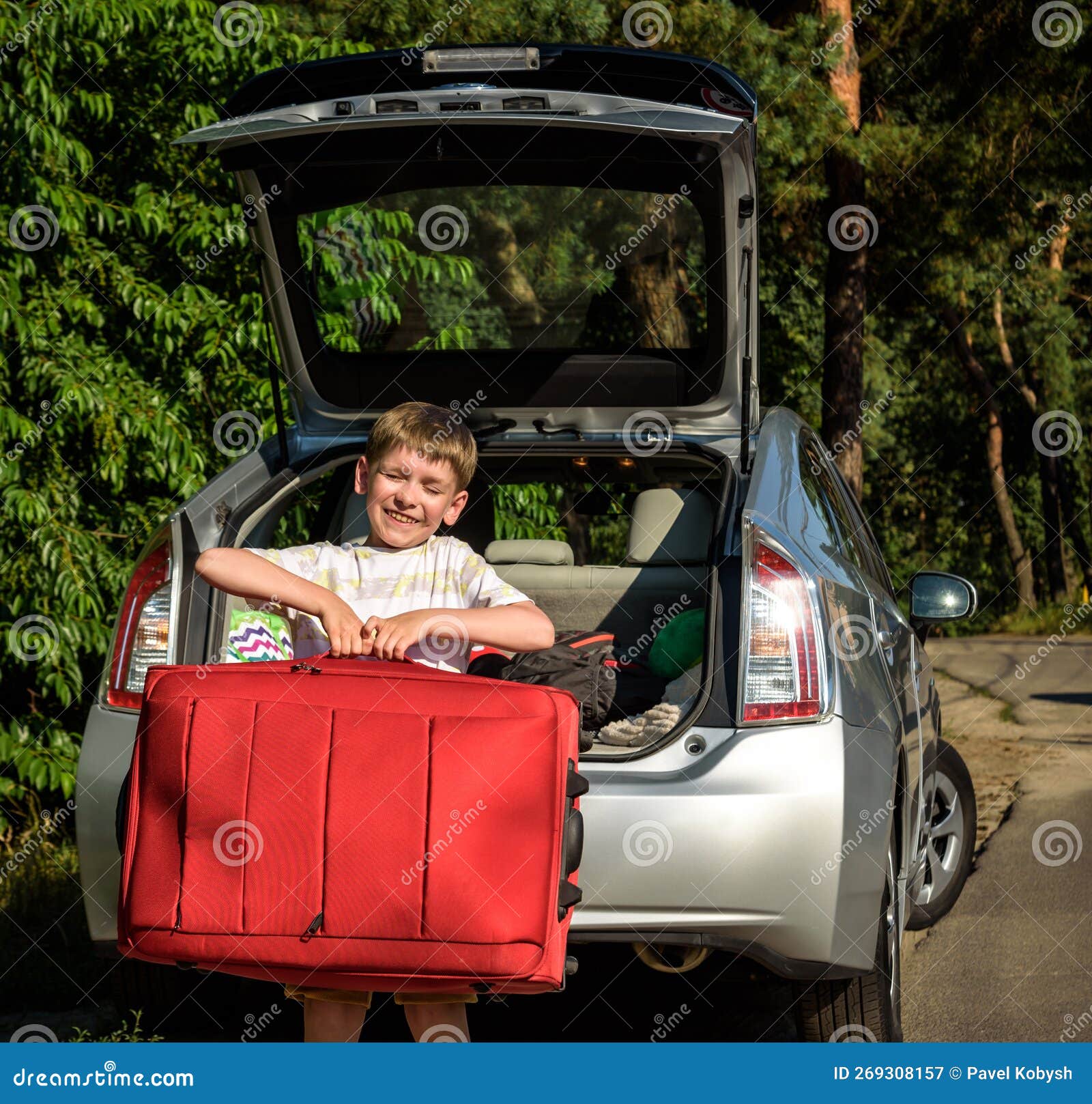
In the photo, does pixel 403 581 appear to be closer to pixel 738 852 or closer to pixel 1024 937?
pixel 738 852

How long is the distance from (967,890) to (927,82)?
33.0 feet

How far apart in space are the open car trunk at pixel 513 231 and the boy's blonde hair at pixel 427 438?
746mm

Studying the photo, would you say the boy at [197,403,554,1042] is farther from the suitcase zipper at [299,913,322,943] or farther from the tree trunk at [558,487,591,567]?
the tree trunk at [558,487,591,567]

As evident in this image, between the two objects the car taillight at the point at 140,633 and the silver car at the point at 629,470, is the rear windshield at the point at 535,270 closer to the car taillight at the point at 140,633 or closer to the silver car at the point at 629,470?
the silver car at the point at 629,470

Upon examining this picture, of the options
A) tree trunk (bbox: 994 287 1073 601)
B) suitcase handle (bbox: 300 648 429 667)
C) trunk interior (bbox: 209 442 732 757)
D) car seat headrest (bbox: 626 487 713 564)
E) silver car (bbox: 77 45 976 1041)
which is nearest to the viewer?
suitcase handle (bbox: 300 648 429 667)

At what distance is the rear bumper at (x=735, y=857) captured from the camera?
292 cm

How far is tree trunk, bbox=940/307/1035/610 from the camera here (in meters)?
24.4

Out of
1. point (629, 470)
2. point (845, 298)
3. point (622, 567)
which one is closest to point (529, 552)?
point (622, 567)

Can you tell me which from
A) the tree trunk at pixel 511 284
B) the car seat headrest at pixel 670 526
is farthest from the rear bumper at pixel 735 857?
the tree trunk at pixel 511 284

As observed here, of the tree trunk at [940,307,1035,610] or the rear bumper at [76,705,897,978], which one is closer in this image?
the rear bumper at [76,705,897,978]

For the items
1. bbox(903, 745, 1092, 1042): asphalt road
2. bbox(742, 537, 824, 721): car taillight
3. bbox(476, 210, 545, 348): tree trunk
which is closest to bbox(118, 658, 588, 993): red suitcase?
bbox(742, 537, 824, 721): car taillight

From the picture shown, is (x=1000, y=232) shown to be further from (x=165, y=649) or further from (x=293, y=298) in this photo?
(x=165, y=649)

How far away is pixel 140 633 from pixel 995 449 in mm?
27065

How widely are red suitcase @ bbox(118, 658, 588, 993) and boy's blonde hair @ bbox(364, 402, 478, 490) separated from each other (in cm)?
94
